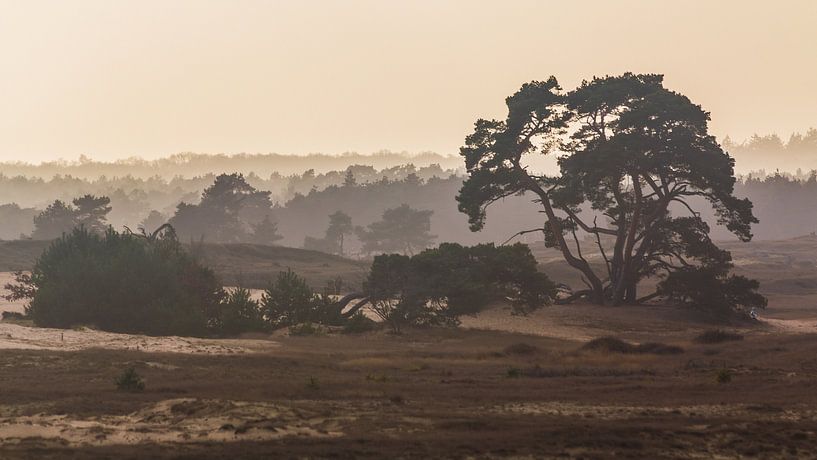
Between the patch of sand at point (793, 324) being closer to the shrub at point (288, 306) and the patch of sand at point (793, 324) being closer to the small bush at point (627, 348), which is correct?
the small bush at point (627, 348)

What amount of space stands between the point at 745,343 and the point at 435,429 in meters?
20.6

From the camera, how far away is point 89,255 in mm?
40656

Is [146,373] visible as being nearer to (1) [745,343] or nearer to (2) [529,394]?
(2) [529,394]

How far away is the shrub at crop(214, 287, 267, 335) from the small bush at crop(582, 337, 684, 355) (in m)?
15.2

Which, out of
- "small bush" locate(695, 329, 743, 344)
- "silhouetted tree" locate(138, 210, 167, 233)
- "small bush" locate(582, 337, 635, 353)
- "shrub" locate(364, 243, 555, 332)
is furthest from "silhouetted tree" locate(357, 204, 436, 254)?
"small bush" locate(582, 337, 635, 353)

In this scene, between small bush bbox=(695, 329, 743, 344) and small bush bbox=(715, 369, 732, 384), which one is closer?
small bush bbox=(715, 369, 732, 384)

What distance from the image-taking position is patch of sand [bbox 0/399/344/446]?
51.2ft

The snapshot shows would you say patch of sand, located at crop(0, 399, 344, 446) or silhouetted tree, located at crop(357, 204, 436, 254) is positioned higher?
silhouetted tree, located at crop(357, 204, 436, 254)

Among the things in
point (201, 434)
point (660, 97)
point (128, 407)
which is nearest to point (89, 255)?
point (128, 407)

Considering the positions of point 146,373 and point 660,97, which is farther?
point 660,97

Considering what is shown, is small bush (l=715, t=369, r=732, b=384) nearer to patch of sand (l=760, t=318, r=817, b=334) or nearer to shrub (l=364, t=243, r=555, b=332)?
shrub (l=364, t=243, r=555, b=332)

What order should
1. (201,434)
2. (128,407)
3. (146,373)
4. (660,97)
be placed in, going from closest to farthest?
(201,434) → (128,407) → (146,373) → (660,97)

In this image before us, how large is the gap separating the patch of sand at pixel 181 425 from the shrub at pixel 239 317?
21.4 m

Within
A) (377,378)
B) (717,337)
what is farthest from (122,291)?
(717,337)
